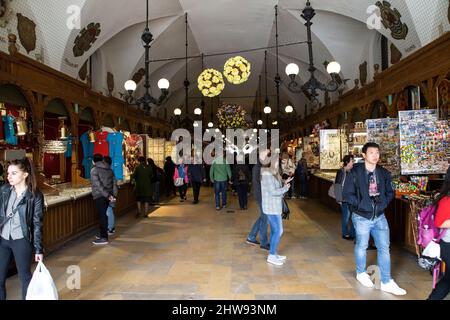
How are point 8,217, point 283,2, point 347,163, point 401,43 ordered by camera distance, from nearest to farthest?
point 8,217 → point 347,163 → point 401,43 → point 283,2

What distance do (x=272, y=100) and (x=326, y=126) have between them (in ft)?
32.6

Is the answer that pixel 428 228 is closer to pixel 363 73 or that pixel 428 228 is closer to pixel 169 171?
pixel 363 73

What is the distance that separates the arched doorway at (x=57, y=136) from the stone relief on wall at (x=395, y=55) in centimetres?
725

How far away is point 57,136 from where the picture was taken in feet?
25.7

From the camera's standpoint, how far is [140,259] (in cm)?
462

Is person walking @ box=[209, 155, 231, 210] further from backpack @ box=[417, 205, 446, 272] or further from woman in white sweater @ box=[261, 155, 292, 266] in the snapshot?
backpack @ box=[417, 205, 446, 272]

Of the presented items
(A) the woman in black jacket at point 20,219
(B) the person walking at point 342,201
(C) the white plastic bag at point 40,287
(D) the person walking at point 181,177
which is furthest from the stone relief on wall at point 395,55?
(C) the white plastic bag at point 40,287

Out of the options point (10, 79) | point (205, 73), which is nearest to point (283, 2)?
point (205, 73)

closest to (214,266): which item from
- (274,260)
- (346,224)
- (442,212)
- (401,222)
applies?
(274,260)

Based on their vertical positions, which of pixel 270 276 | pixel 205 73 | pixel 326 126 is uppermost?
pixel 205 73

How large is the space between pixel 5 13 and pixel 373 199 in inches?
243

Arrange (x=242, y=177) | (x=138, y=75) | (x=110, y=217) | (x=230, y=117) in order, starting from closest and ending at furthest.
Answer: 1. (x=110, y=217)
2. (x=242, y=177)
3. (x=138, y=75)
4. (x=230, y=117)

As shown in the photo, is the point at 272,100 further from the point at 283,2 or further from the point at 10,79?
the point at 10,79
